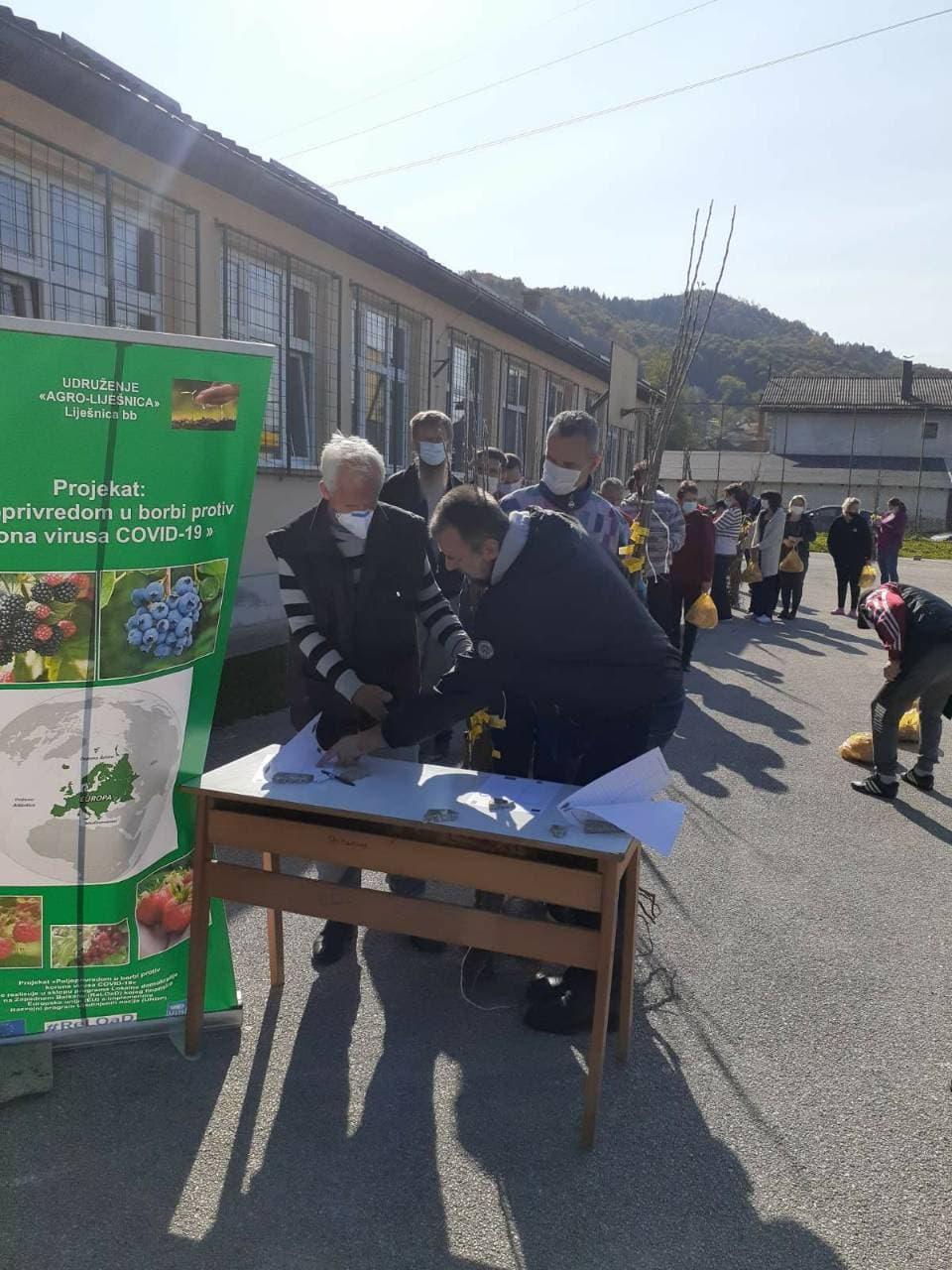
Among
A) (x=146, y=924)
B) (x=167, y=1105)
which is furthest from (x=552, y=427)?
(x=167, y=1105)

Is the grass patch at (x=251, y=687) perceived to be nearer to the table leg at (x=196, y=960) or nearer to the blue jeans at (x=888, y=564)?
the table leg at (x=196, y=960)

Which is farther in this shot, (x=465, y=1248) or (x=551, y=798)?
(x=551, y=798)

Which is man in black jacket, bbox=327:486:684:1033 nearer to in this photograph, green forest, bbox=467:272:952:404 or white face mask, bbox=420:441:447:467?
white face mask, bbox=420:441:447:467

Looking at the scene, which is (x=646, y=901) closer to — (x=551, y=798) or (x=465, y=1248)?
(x=551, y=798)

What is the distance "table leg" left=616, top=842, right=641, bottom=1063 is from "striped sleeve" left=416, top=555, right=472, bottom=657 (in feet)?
3.68

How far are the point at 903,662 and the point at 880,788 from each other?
846mm

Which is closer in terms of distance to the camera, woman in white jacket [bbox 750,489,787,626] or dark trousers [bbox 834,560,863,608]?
woman in white jacket [bbox 750,489,787,626]

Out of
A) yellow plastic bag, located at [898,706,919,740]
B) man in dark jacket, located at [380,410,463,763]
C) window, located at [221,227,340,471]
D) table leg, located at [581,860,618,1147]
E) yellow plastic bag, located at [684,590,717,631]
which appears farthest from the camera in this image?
window, located at [221,227,340,471]

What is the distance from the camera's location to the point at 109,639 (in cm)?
268

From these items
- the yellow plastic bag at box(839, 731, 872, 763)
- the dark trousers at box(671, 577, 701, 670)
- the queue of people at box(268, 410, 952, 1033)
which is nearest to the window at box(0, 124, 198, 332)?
the queue of people at box(268, 410, 952, 1033)

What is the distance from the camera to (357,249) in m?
10.9

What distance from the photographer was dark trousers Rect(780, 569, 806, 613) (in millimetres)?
15180

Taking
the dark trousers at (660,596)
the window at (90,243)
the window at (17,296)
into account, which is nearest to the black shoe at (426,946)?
the dark trousers at (660,596)

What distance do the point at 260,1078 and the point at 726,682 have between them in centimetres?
767
